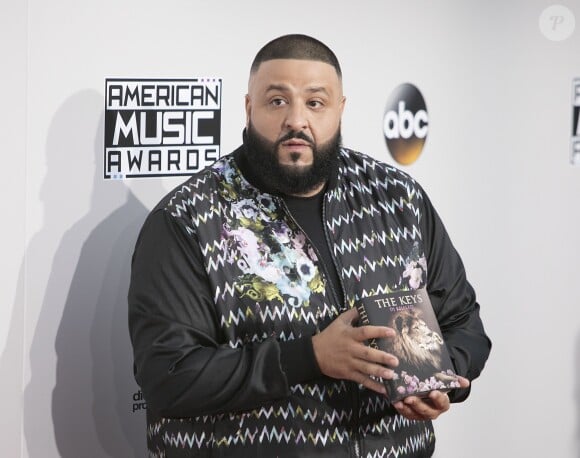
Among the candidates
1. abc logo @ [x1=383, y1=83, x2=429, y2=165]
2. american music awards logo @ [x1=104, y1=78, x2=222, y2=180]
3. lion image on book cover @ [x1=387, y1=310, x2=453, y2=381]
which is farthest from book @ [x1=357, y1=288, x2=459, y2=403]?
abc logo @ [x1=383, y1=83, x2=429, y2=165]

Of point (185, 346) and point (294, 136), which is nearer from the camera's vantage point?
point (185, 346)

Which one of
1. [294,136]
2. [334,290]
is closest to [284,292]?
[334,290]

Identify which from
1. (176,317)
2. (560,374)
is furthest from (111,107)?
(560,374)

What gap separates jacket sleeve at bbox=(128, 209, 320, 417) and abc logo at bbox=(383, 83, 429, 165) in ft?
3.63

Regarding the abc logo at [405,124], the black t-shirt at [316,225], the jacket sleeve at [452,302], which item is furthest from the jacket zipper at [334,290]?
the abc logo at [405,124]

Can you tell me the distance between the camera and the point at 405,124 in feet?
10.1

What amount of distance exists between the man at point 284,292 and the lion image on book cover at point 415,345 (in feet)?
0.15

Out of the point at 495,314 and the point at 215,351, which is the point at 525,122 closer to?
the point at 495,314

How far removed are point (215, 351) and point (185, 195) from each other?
360 millimetres

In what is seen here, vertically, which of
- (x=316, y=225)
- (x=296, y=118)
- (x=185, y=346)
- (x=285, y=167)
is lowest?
(x=185, y=346)

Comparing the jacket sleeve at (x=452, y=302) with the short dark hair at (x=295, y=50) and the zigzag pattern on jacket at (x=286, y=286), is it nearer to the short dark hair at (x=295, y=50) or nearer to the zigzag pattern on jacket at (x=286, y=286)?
the zigzag pattern on jacket at (x=286, y=286)

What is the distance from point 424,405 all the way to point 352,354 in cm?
19

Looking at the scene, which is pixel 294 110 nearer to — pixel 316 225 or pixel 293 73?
pixel 293 73

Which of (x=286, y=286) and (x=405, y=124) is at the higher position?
(x=405, y=124)
